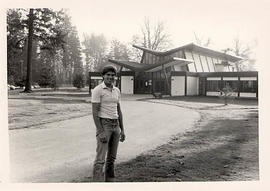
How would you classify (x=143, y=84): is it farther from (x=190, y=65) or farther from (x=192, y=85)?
(x=190, y=65)

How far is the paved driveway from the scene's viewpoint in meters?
4.53

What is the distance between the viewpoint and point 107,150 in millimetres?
4020

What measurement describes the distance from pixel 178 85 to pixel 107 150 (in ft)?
72.3

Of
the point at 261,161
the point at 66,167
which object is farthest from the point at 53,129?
the point at 261,161

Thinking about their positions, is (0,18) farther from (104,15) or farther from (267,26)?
(267,26)

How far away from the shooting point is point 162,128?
337 inches

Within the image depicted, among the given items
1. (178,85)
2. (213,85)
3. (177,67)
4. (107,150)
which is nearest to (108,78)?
(107,150)

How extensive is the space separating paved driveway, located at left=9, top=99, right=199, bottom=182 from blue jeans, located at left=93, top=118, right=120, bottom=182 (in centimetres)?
44

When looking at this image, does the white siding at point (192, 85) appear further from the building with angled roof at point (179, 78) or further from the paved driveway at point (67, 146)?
the paved driveway at point (67, 146)

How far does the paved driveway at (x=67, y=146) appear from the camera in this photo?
4.53 m

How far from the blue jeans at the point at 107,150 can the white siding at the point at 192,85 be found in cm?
2263

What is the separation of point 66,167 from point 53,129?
314 cm

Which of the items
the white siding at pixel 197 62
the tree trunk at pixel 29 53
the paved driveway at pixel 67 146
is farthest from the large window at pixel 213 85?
the tree trunk at pixel 29 53
